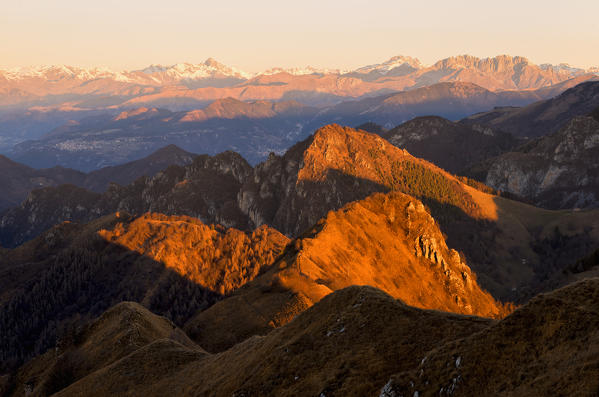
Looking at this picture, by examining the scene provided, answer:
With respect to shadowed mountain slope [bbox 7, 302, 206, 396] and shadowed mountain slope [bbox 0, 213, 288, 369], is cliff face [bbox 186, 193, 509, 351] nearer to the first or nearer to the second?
shadowed mountain slope [bbox 7, 302, 206, 396]

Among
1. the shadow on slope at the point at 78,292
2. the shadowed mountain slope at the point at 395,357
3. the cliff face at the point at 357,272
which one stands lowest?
the shadow on slope at the point at 78,292

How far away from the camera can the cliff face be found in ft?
280

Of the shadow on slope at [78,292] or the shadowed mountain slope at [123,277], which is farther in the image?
the shadowed mountain slope at [123,277]

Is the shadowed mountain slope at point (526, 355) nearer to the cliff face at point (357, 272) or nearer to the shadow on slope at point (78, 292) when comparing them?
Answer: the cliff face at point (357, 272)

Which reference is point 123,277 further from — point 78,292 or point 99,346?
point 99,346

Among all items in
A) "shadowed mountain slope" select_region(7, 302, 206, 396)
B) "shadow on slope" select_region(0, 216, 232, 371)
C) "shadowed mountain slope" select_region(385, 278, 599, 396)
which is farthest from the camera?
"shadow on slope" select_region(0, 216, 232, 371)

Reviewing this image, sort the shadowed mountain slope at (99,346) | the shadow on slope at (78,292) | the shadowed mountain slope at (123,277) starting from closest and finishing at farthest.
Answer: the shadowed mountain slope at (99,346)
the shadow on slope at (78,292)
the shadowed mountain slope at (123,277)

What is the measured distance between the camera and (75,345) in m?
76.8

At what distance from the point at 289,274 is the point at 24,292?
442ft

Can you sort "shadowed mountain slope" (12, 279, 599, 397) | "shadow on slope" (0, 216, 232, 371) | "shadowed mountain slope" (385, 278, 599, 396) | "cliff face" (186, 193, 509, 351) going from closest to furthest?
"shadowed mountain slope" (385, 278, 599, 396) → "shadowed mountain slope" (12, 279, 599, 397) → "cliff face" (186, 193, 509, 351) → "shadow on slope" (0, 216, 232, 371)

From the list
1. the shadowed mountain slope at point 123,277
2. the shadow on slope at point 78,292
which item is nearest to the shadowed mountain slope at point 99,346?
the shadow on slope at point 78,292

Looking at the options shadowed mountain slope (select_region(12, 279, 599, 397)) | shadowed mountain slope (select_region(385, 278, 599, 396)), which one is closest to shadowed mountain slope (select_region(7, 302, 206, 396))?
shadowed mountain slope (select_region(12, 279, 599, 397))

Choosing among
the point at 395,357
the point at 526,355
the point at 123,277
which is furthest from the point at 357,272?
the point at 123,277

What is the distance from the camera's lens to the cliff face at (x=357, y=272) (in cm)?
8525
